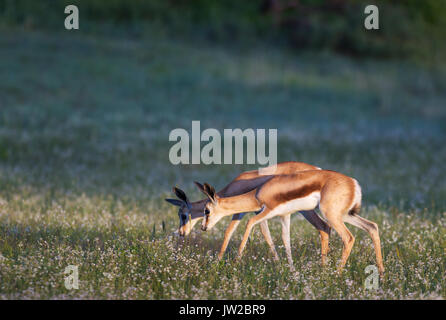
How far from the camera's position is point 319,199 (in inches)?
277

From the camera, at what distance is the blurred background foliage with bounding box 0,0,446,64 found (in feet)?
131

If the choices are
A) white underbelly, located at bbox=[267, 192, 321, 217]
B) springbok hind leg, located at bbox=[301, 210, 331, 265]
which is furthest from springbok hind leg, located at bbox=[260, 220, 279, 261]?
white underbelly, located at bbox=[267, 192, 321, 217]

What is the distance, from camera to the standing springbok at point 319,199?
6.94 m

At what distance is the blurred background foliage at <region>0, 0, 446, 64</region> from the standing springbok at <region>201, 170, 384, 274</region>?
31684 millimetres

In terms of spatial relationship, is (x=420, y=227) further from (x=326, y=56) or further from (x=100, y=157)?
(x=326, y=56)

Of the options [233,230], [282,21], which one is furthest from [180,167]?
[282,21]

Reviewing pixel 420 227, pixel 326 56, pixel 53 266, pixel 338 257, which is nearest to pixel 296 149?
pixel 420 227

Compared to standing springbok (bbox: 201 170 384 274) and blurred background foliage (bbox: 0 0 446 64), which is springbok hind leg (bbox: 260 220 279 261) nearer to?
standing springbok (bbox: 201 170 384 274)

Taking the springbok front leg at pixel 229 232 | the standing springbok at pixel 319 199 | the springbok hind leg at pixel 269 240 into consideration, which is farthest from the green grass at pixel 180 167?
the standing springbok at pixel 319 199

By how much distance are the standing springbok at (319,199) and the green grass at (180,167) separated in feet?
1.66

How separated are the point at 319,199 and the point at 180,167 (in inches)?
440

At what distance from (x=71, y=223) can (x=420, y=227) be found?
541 cm

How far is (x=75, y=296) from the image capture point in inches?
249

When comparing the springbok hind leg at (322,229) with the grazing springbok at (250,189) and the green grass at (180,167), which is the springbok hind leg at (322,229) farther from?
the green grass at (180,167)
